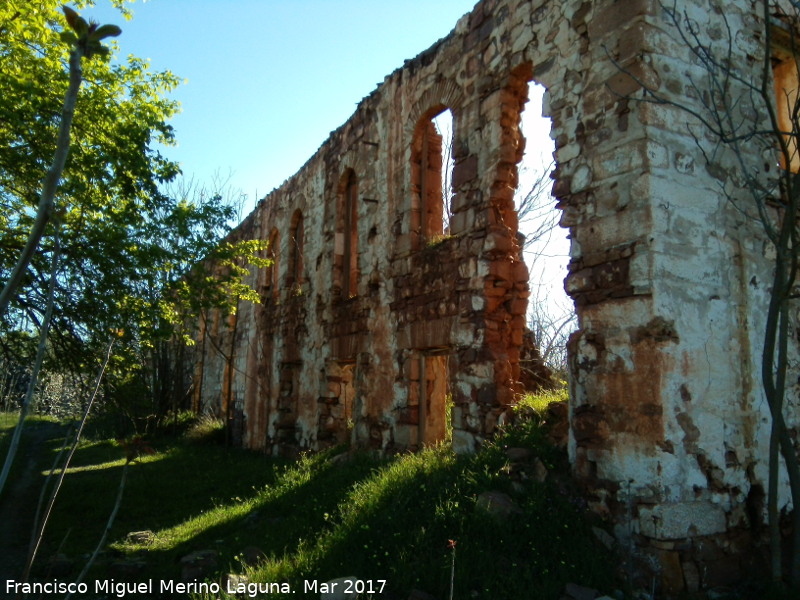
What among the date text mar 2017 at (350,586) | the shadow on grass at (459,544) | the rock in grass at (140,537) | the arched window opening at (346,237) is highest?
the arched window opening at (346,237)

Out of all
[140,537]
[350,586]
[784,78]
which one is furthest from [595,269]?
[140,537]

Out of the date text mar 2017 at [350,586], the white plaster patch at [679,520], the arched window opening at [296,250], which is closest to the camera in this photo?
the date text mar 2017 at [350,586]

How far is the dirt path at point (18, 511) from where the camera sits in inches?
242

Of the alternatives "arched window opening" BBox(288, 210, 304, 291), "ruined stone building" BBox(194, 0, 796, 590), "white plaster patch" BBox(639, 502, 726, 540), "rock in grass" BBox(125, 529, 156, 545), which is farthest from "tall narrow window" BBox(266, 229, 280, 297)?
"white plaster patch" BBox(639, 502, 726, 540)

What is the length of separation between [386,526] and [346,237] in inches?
248

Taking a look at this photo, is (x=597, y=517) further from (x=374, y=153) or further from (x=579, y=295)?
(x=374, y=153)

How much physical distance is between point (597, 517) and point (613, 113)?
329 centimetres

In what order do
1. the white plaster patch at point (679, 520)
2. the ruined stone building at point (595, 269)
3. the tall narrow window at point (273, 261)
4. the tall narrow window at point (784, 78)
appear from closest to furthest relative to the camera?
the white plaster patch at point (679, 520)
the ruined stone building at point (595, 269)
the tall narrow window at point (784, 78)
the tall narrow window at point (273, 261)

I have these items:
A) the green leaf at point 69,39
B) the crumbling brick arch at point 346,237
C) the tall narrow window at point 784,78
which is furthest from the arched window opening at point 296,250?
the green leaf at point 69,39

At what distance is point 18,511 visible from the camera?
840 centimetres

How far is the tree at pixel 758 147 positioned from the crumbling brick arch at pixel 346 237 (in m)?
5.85

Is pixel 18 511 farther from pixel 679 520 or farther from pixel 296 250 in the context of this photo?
pixel 679 520

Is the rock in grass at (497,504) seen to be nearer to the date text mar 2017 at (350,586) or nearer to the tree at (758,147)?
the date text mar 2017 at (350,586)

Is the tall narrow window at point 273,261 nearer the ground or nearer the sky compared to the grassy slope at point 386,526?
nearer the sky
